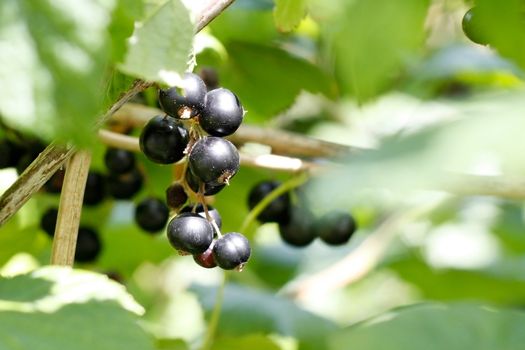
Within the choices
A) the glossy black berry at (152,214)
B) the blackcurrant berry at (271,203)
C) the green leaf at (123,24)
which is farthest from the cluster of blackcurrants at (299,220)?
the green leaf at (123,24)

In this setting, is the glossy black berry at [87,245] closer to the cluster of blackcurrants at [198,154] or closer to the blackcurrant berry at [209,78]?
the blackcurrant berry at [209,78]

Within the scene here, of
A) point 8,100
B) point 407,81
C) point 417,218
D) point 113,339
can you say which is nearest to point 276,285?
point 417,218

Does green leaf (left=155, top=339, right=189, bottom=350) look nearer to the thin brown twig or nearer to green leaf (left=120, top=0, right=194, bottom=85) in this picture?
the thin brown twig

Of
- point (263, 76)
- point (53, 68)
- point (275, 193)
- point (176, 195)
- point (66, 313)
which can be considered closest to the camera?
point (53, 68)

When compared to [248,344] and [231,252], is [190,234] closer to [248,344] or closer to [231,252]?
[231,252]

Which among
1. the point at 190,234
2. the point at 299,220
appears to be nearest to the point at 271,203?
the point at 299,220
